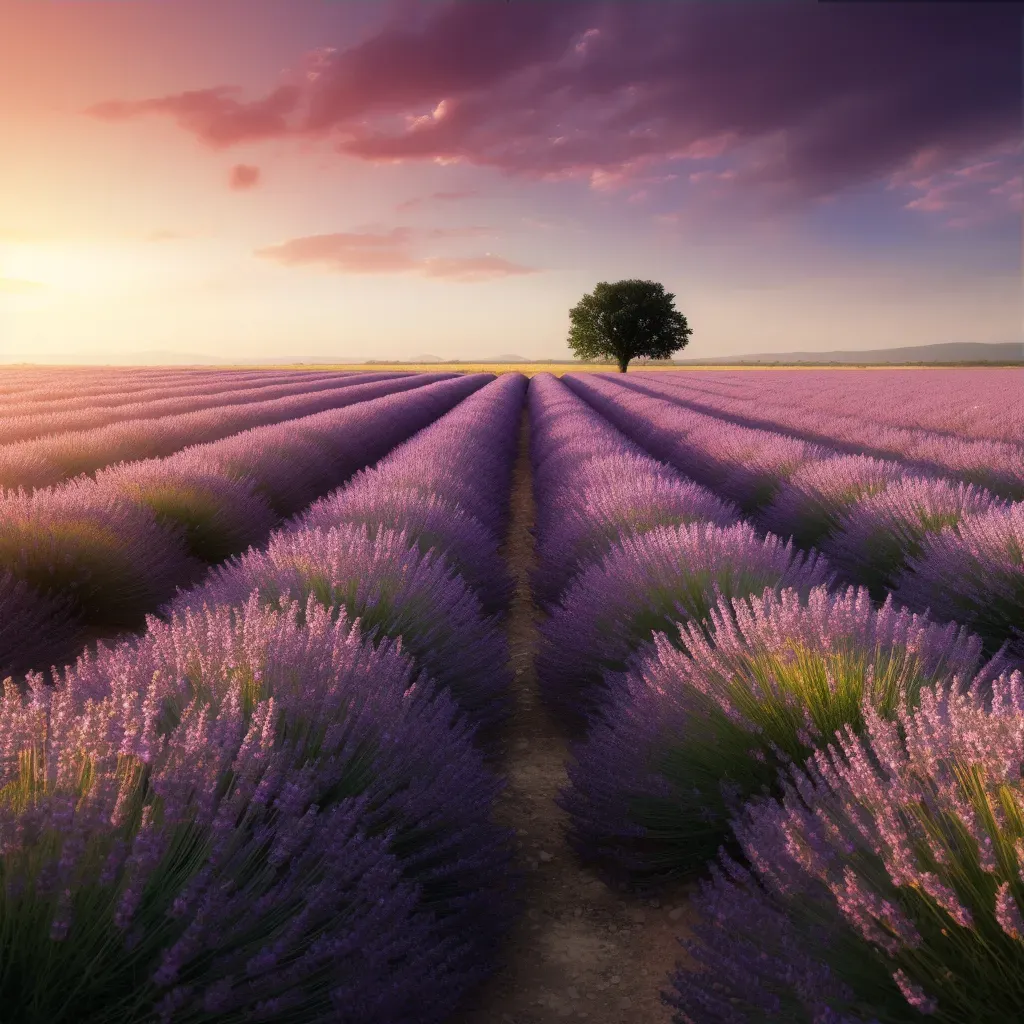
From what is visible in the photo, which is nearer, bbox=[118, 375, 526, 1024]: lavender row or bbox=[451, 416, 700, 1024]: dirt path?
bbox=[118, 375, 526, 1024]: lavender row

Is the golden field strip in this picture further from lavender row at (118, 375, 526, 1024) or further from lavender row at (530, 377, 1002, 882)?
lavender row at (530, 377, 1002, 882)

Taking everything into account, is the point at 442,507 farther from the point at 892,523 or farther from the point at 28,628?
the point at 892,523

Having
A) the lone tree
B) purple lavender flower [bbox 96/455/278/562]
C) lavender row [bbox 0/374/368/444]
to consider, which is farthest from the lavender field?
the lone tree

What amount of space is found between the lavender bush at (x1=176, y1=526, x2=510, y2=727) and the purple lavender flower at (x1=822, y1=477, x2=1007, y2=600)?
2676 millimetres

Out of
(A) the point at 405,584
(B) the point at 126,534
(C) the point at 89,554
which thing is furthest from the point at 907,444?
(C) the point at 89,554

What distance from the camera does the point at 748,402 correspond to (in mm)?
15922

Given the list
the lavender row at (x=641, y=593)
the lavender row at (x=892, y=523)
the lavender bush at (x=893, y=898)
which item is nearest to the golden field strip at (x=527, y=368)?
the lavender row at (x=892, y=523)

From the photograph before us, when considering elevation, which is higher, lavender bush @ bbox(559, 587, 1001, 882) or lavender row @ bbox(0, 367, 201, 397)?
lavender row @ bbox(0, 367, 201, 397)

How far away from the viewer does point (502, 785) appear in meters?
2.35

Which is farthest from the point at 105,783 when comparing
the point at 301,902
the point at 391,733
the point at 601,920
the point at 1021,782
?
the point at 1021,782

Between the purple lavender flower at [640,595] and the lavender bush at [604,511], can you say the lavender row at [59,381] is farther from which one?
the purple lavender flower at [640,595]

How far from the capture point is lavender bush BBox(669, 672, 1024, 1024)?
1.06 m

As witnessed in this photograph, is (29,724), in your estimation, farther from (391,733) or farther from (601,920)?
(601,920)

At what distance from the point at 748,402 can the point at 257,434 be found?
1175cm
